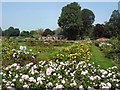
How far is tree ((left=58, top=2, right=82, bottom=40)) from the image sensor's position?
4447 centimetres

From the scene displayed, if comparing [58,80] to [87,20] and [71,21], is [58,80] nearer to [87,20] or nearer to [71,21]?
[71,21]

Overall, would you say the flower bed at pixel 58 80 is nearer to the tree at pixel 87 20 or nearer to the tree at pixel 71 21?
the tree at pixel 71 21

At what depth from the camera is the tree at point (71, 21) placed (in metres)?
44.5

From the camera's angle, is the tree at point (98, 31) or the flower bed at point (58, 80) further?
the tree at point (98, 31)

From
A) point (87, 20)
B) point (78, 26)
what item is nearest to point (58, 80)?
point (78, 26)

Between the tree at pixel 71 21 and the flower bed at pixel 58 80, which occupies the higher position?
the tree at pixel 71 21

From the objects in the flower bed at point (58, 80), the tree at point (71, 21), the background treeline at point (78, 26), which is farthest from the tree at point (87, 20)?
the flower bed at point (58, 80)

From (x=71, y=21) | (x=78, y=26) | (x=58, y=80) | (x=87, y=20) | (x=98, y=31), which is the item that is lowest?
(x=58, y=80)

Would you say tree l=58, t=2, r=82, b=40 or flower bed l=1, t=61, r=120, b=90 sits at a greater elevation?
tree l=58, t=2, r=82, b=40

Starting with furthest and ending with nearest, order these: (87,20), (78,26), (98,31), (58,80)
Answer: (87,20) → (98,31) → (78,26) → (58,80)

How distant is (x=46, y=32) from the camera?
69938mm

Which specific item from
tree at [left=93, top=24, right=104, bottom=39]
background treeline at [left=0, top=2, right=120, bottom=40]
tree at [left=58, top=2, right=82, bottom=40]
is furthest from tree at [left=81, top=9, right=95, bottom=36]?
tree at [left=58, top=2, right=82, bottom=40]

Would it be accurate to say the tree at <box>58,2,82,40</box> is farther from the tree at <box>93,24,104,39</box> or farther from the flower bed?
the flower bed

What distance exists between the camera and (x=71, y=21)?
45.1 meters
